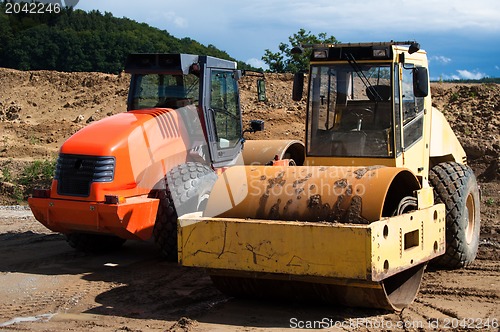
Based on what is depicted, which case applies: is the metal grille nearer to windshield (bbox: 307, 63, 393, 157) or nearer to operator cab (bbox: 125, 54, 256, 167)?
operator cab (bbox: 125, 54, 256, 167)

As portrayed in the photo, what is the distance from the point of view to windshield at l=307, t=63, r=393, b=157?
323 inches

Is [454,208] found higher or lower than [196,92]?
lower

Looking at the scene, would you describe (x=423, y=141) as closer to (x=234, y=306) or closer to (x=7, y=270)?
(x=234, y=306)

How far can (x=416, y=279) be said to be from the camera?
24.3 ft

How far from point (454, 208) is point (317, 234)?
9.84 feet

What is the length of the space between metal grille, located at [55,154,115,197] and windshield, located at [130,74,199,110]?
1547 millimetres

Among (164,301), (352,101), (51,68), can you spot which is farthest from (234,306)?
(51,68)

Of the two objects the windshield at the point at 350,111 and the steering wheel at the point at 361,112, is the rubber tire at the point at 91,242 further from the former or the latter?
the steering wheel at the point at 361,112

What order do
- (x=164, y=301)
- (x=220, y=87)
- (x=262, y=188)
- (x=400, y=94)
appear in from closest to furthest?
1. (x=262, y=188)
2. (x=164, y=301)
3. (x=400, y=94)
4. (x=220, y=87)

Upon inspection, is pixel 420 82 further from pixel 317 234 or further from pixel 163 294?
pixel 163 294

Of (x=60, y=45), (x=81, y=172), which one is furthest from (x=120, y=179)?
(x=60, y=45)

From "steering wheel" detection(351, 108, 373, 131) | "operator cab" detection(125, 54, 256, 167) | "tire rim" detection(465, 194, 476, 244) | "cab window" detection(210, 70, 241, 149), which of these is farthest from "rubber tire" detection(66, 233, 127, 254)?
"tire rim" detection(465, 194, 476, 244)

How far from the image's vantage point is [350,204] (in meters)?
6.53

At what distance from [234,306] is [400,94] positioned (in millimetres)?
2913
